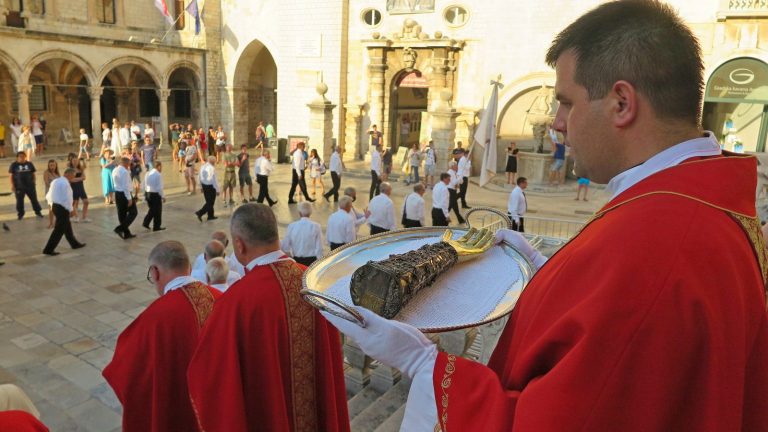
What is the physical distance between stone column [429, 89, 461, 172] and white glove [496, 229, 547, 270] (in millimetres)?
16454

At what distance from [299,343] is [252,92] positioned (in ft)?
93.6

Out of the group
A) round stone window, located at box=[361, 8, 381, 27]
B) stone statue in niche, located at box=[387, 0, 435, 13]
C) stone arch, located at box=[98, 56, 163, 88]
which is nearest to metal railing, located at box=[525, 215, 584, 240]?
stone statue in niche, located at box=[387, 0, 435, 13]

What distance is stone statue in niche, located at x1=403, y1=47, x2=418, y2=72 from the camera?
21719 millimetres

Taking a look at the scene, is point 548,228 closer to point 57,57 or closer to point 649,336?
point 649,336

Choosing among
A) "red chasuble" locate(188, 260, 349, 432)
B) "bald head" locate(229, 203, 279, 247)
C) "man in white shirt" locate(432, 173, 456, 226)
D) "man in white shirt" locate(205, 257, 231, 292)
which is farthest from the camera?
"man in white shirt" locate(432, 173, 456, 226)

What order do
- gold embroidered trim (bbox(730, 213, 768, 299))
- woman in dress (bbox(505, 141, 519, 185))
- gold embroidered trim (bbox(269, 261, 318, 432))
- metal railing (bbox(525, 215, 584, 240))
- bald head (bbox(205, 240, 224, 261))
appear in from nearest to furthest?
gold embroidered trim (bbox(730, 213, 768, 299))
gold embroidered trim (bbox(269, 261, 318, 432))
bald head (bbox(205, 240, 224, 261))
metal railing (bbox(525, 215, 584, 240))
woman in dress (bbox(505, 141, 519, 185))

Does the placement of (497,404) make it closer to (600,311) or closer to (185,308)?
(600,311)

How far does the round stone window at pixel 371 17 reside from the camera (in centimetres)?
2228

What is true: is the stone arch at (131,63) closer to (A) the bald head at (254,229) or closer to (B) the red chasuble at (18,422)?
(A) the bald head at (254,229)

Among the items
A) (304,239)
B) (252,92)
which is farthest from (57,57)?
(304,239)

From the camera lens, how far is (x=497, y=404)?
1.33 m

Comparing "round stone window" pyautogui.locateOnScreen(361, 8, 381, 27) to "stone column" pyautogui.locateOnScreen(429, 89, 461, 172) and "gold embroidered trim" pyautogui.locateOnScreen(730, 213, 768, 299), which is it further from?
"gold embroidered trim" pyautogui.locateOnScreen(730, 213, 768, 299)

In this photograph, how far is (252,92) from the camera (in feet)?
98.0

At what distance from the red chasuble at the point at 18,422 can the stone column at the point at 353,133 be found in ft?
70.7
